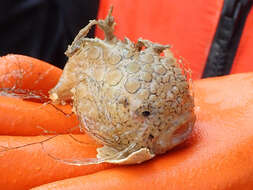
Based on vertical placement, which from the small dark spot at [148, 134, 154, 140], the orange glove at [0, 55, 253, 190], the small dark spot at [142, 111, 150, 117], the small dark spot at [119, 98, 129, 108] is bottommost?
the orange glove at [0, 55, 253, 190]

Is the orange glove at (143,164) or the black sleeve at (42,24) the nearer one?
the orange glove at (143,164)

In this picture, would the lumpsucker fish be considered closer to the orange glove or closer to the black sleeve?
Answer: the orange glove

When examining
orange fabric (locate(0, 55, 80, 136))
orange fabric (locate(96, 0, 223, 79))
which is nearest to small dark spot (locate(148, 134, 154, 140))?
orange fabric (locate(0, 55, 80, 136))

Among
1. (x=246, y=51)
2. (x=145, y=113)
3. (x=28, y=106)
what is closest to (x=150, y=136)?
(x=145, y=113)

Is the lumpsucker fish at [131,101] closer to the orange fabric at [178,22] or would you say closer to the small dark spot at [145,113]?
the small dark spot at [145,113]

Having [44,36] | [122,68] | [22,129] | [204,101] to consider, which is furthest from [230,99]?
[44,36]

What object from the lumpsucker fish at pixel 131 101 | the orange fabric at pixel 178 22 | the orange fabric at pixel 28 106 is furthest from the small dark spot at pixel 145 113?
the orange fabric at pixel 178 22
